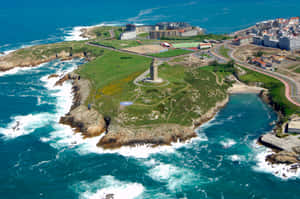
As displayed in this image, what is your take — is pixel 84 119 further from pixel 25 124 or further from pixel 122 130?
pixel 25 124

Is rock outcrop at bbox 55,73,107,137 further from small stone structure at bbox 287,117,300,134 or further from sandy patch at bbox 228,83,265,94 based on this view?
sandy patch at bbox 228,83,265,94

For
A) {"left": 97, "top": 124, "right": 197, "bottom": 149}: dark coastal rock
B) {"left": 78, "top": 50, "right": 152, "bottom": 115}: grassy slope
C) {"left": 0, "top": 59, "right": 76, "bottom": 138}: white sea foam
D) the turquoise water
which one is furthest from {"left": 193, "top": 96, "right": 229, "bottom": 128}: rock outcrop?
{"left": 0, "top": 59, "right": 76, "bottom": 138}: white sea foam

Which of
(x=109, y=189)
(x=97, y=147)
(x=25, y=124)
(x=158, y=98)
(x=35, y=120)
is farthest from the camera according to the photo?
(x=158, y=98)

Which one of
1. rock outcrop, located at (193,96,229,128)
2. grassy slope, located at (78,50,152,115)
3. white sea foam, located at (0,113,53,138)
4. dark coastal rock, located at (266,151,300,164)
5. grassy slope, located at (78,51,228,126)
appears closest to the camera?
dark coastal rock, located at (266,151,300,164)

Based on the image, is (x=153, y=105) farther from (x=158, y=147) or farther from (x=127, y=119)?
(x=158, y=147)

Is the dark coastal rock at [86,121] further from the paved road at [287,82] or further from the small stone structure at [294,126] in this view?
the paved road at [287,82]

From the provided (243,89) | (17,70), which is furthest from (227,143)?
(17,70)
